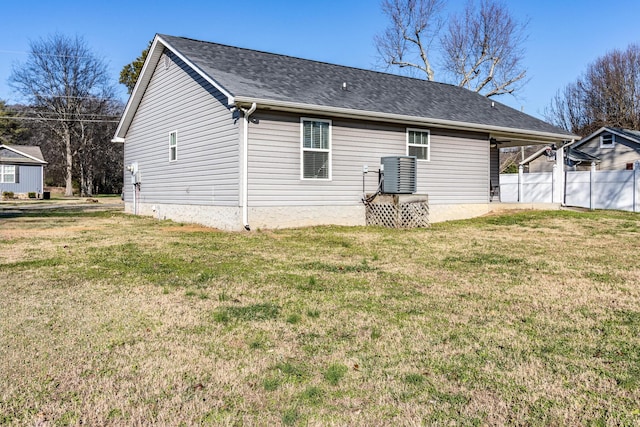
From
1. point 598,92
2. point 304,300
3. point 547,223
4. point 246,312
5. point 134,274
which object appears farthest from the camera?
point 598,92

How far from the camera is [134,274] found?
5965mm

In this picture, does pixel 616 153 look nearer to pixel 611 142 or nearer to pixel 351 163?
pixel 611 142

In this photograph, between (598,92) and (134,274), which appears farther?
(598,92)

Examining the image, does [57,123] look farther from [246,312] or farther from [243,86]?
[246,312]

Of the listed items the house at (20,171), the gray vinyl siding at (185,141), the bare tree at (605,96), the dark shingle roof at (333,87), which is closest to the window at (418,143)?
the dark shingle roof at (333,87)

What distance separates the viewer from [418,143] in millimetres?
13789

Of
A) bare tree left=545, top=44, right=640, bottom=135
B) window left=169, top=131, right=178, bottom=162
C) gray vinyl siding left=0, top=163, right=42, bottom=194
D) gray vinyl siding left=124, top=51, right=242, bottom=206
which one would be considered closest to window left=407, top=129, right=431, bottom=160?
gray vinyl siding left=124, top=51, right=242, bottom=206

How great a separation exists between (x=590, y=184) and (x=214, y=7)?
15867mm

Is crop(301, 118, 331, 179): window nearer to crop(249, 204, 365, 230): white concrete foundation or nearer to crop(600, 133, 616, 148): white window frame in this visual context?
crop(249, 204, 365, 230): white concrete foundation

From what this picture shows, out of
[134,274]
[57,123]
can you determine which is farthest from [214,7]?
[57,123]

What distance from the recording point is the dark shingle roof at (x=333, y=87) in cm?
1157

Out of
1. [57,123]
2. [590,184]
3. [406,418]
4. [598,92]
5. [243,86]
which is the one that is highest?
[598,92]

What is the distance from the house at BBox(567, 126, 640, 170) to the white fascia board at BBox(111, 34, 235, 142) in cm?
2397

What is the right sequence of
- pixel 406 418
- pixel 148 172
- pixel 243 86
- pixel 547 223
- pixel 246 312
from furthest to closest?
pixel 148 172
pixel 547 223
pixel 243 86
pixel 246 312
pixel 406 418
